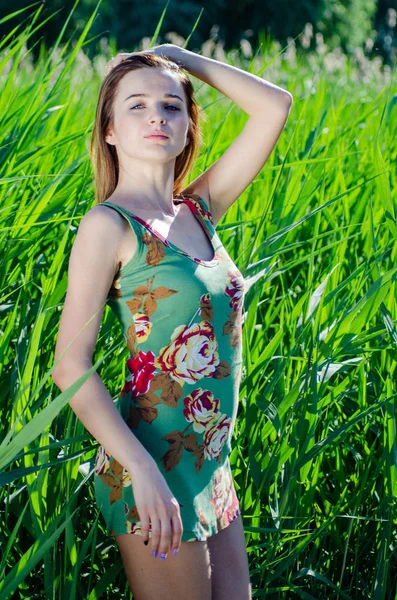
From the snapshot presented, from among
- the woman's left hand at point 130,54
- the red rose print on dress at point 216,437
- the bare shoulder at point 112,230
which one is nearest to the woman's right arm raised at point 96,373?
the bare shoulder at point 112,230

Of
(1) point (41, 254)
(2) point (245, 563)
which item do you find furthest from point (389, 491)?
(1) point (41, 254)

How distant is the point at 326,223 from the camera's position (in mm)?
2006

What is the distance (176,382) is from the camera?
108 centimetres

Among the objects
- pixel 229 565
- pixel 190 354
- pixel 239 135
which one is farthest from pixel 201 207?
pixel 229 565

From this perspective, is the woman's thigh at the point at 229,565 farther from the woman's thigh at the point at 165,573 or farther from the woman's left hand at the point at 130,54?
the woman's left hand at the point at 130,54

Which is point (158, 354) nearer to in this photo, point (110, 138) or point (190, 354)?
point (190, 354)

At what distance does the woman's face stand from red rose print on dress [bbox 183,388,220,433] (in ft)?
1.02

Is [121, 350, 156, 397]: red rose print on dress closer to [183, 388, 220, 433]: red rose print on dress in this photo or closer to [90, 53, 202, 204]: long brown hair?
[183, 388, 220, 433]: red rose print on dress

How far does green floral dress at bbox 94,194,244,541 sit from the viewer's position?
1.06 meters

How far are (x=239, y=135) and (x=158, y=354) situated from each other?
0.42 m

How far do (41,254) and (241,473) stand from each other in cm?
52

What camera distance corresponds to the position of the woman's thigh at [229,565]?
3.61 ft

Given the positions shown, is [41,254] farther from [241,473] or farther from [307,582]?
[307,582]

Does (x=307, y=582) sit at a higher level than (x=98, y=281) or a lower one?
lower
